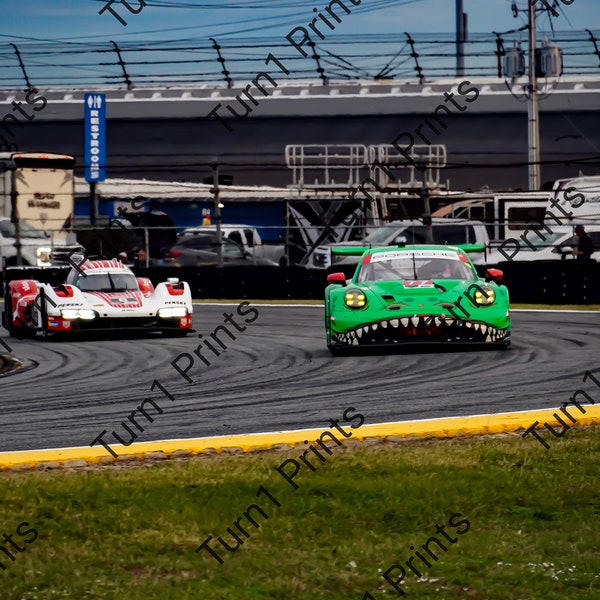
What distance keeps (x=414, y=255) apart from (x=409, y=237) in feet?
37.9

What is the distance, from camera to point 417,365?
11.7 m

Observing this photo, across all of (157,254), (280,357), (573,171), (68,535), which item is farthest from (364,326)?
(573,171)

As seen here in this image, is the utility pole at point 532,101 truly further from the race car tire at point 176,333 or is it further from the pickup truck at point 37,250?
the race car tire at point 176,333

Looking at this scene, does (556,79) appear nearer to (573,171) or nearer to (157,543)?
(573,171)

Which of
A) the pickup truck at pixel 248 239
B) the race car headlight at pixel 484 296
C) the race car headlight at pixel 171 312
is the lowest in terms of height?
Result: the pickup truck at pixel 248 239

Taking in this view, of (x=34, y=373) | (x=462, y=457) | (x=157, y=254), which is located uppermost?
(x=462, y=457)

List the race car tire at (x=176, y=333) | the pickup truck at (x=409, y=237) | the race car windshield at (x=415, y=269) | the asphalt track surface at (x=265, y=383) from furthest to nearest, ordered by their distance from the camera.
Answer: the pickup truck at (x=409, y=237) → the race car tire at (x=176, y=333) → the race car windshield at (x=415, y=269) → the asphalt track surface at (x=265, y=383)

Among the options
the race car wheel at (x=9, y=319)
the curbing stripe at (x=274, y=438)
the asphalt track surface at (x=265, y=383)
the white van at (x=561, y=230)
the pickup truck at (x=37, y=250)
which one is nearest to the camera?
the curbing stripe at (x=274, y=438)

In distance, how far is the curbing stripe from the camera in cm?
703

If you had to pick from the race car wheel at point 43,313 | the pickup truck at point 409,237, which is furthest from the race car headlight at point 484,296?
the pickup truck at point 409,237

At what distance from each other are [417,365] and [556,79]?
1307 inches

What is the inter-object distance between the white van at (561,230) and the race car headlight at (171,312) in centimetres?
839

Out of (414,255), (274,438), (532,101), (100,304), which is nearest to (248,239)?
(532,101)

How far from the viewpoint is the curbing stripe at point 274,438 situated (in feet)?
23.1
